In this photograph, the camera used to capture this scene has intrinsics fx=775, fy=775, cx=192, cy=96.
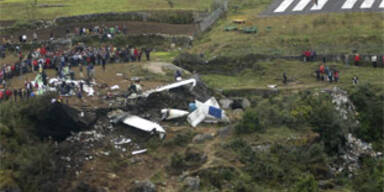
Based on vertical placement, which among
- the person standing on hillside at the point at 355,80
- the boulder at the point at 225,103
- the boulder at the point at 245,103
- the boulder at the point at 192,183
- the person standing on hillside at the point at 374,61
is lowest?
the boulder at the point at 192,183

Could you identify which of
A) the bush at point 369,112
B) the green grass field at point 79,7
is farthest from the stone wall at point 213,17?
the bush at point 369,112

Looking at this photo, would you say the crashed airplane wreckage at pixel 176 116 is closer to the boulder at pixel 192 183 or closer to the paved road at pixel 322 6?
the boulder at pixel 192 183

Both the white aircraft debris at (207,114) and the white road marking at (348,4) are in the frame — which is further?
the white road marking at (348,4)

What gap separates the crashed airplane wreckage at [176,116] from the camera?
41938mm

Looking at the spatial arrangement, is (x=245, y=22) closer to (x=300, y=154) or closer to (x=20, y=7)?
(x=20, y=7)

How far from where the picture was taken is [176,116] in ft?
144

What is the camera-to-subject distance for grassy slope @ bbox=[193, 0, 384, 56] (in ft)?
196

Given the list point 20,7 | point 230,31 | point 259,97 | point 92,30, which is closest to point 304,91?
point 259,97

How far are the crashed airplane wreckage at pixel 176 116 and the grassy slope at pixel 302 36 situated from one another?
1584 cm

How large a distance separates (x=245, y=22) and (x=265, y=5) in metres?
7.77

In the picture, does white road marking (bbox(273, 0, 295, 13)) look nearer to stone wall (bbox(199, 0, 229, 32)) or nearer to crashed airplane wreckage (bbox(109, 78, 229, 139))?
stone wall (bbox(199, 0, 229, 32))

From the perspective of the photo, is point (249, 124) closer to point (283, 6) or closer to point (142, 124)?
point (142, 124)

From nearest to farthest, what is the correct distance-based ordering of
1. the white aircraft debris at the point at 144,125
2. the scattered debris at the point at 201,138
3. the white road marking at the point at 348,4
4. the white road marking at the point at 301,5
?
the scattered debris at the point at 201,138 < the white aircraft debris at the point at 144,125 < the white road marking at the point at 348,4 < the white road marking at the point at 301,5

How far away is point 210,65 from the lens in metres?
59.1
